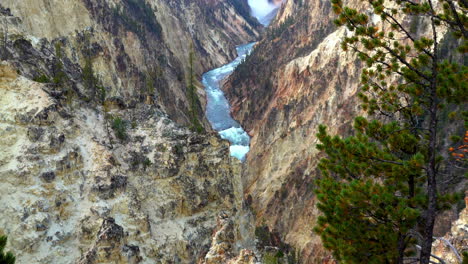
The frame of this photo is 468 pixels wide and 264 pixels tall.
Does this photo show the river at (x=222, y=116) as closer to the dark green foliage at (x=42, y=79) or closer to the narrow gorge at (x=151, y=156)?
the narrow gorge at (x=151, y=156)

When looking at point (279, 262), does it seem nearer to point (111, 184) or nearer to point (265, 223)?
point (111, 184)

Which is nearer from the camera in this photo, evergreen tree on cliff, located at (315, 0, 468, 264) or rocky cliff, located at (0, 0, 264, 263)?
evergreen tree on cliff, located at (315, 0, 468, 264)

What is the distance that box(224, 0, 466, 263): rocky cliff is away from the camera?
3688cm

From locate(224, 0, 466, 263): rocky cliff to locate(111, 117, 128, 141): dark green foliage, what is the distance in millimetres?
18102

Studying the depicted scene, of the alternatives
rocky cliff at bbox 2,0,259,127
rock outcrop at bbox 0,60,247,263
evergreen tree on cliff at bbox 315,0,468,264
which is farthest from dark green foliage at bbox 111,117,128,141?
evergreen tree on cliff at bbox 315,0,468,264

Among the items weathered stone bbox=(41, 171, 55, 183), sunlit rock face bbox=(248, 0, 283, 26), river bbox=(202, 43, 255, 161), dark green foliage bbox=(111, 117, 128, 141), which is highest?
sunlit rock face bbox=(248, 0, 283, 26)

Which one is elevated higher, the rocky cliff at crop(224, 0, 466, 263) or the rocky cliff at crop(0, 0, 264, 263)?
the rocky cliff at crop(224, 0, 466, 263)

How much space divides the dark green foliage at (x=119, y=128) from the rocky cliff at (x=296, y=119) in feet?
59.4

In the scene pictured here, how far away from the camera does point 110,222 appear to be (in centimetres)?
1756

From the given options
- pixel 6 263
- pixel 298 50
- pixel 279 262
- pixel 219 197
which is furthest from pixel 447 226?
pixel 298 50

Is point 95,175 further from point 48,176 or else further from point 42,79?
point 42,79

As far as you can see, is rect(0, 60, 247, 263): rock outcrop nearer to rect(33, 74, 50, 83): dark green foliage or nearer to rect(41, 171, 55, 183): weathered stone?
rect(41, 171, 55, 183): weathered stone

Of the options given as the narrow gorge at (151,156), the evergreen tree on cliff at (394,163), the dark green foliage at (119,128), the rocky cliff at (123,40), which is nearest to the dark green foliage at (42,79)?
the narrow gorge at (151,156)

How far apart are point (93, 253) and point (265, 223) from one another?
79.2 feet
